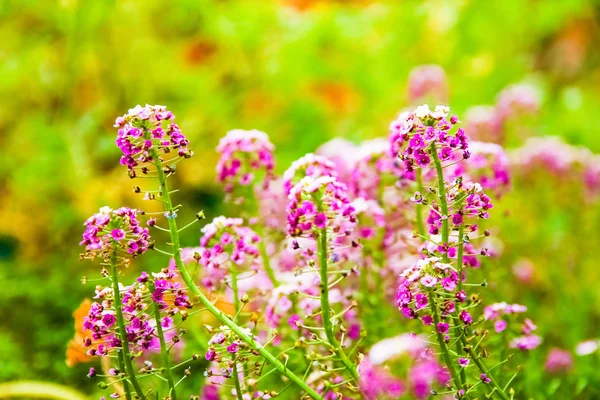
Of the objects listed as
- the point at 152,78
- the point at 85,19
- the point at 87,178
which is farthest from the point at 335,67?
the point at 87,178

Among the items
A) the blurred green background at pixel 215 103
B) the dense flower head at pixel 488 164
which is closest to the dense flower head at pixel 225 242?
the dense flower head at pixel 488 164

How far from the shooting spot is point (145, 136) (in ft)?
4.62

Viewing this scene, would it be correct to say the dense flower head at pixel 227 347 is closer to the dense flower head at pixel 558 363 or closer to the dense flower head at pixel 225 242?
the dense flower head at pixel 225 242

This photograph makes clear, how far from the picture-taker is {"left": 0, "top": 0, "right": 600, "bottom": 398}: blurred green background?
308cm

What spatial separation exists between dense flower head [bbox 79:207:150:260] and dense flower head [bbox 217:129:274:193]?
1.97 feet

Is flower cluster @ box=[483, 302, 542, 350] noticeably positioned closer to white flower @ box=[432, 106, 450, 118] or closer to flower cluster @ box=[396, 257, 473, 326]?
flower cluster @ box=[396, 257, 473, 326]

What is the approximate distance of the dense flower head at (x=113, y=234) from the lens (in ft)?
4.55

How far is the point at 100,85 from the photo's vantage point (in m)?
4.80

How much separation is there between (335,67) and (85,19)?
76.4 inches

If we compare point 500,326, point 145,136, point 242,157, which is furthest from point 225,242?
point 500,326

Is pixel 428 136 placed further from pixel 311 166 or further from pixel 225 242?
pixel 225 242

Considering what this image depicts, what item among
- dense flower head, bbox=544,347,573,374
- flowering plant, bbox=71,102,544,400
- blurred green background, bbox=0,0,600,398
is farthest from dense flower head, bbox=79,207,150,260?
dense flower head, bbox=544,347,573,374

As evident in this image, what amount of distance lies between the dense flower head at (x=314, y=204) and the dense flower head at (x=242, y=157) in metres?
0.62

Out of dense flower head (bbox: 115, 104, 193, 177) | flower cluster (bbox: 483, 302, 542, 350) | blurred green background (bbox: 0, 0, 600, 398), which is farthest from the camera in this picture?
blurred green background (bbox: 0, 0, 600, 398)
